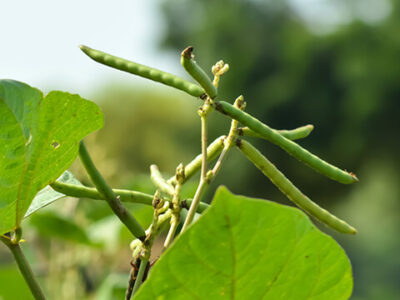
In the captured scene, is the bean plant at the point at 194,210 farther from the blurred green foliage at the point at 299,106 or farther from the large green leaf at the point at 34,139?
the blurred green foliage at the point at 299,106

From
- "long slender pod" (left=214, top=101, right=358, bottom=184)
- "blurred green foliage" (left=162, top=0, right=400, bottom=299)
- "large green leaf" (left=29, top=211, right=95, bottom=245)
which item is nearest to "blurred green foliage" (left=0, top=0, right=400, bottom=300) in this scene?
"blurred green foliage" (left=162, top=0, right=400, bottom=299)

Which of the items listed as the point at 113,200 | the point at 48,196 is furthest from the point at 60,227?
the point at 113,200

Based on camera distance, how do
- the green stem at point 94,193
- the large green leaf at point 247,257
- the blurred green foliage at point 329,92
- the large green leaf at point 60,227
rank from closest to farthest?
the large green leaf at point 247,257
the green stem at point 94,193
the large green leaf at point 60,227
the blurred green foliage at point 329,92

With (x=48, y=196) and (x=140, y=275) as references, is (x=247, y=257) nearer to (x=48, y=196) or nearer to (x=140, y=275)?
(x=140, y=275)

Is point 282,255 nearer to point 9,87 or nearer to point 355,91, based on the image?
point 9,87

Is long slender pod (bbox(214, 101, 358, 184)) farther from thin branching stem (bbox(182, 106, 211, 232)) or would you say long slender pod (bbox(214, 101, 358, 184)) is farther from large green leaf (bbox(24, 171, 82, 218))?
large green leaf (bbox(24, 171, 82, 218))

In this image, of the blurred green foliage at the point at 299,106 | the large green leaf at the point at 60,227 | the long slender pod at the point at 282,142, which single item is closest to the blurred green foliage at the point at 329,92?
the blurred green foliage at the point at 299,106

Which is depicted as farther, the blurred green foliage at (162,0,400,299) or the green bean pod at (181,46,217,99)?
the blurred green foliage at (162,0,400,299)

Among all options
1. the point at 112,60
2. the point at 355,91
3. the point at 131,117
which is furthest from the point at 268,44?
the point at 112,60
